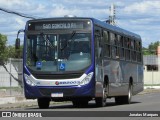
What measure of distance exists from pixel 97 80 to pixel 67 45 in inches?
71.3

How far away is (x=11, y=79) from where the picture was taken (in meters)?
33.0

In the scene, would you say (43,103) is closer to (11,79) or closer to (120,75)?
(120,75)

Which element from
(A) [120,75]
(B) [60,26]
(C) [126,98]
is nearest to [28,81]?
(B) [60,26]

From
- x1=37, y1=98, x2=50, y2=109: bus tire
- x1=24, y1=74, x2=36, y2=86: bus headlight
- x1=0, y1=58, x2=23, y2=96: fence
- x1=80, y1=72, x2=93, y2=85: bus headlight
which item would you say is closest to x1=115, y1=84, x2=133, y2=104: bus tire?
x1=37, y1=98, x2=50, y2=109: bus tire

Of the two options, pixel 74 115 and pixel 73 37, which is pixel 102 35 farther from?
pixel 74 115

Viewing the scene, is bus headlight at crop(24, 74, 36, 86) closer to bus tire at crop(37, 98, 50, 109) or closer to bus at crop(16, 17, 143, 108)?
bus at crop(16, 17, 143, 108)

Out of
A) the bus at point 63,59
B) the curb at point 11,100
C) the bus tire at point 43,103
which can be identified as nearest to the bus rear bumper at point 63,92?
the bus at point 63,59

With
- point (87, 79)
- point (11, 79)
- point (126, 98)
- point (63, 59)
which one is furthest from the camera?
point (11, 79)

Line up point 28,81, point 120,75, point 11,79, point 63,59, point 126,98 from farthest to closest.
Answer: point 11,79 < point 126,98 < point 120,75 < point 28,81 < point 63,59

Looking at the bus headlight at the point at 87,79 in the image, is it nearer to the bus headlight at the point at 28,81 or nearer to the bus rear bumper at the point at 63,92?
the bus rear bumper at the point at 63,92

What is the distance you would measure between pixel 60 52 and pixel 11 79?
37.3 ft

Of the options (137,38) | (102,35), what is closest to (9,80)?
(137,38)

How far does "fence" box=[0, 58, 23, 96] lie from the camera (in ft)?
106

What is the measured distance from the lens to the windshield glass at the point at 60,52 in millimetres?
22047
